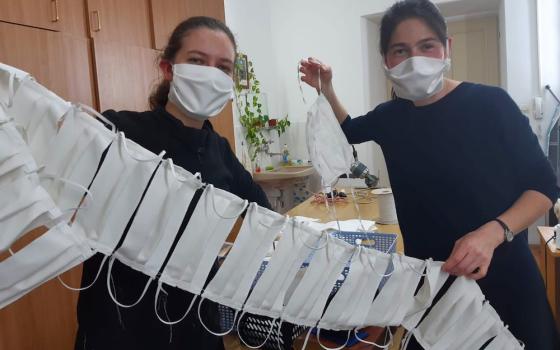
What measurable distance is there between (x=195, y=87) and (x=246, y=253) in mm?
476

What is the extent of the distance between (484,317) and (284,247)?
19.8 inches

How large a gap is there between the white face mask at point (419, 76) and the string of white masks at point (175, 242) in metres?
0.46

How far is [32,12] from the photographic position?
196 cm

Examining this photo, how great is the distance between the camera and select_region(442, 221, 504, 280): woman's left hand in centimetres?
93

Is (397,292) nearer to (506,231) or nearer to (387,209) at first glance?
(506,231)

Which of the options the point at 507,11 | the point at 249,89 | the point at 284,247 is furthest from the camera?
the point at 249,89

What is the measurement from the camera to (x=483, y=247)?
0.93 meters

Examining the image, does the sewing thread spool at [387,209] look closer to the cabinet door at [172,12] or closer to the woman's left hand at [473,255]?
the woman's left hand at [473,255]

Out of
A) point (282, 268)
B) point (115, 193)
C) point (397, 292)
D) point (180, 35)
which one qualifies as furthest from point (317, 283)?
point (180, 35)

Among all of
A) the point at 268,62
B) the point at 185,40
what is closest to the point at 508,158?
the point at 185,40

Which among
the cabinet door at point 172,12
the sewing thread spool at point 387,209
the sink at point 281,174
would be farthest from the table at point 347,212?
the cabinet door at point 172,12

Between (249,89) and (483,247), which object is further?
(249,89)

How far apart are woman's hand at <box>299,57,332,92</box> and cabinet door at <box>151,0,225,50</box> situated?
1.74m

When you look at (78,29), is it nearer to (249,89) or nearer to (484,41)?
(249,89)
